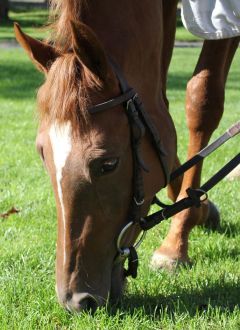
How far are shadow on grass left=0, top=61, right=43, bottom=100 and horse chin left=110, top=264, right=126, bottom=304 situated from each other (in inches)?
278

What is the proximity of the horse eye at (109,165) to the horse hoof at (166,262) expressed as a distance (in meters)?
0.99

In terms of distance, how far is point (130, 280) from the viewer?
303cm

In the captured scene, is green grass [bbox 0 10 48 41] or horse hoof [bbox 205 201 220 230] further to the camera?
green grass [bbox 0 10 48 41]

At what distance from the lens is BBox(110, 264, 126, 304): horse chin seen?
8.47 feet

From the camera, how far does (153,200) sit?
277 cm

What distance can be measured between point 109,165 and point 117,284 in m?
0.51

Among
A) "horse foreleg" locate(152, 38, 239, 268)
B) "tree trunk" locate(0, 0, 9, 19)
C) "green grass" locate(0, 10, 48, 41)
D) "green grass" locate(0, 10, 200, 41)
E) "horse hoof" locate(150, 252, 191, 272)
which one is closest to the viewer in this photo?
"horse hoof" locate(150, 252, 191, 272)

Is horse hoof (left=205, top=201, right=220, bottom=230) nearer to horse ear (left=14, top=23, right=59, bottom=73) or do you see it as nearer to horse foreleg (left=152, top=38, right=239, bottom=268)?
horse foreleg (left=152, top=38, right=239, bottom=268)

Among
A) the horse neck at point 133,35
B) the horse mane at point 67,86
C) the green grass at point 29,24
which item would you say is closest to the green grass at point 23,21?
the green grass at point 29,24

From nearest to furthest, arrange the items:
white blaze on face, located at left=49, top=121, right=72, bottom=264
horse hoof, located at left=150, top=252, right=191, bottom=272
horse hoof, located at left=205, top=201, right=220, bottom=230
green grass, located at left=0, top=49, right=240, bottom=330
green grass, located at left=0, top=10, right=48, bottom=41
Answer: white blaze on face, located at left=49, top=121, right=72, bottom=264 → green grass, located at left=0, top=49, right=240, bottom=330 → horse hoof, located at left=150, top=252, right=191, bottom=272 → horse hoof, located at left=205, top=201, right=220, bottom=230 → green grass, located at left=0, top=10, right=48, bottom=41

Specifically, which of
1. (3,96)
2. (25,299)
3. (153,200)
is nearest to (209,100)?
(153,200)

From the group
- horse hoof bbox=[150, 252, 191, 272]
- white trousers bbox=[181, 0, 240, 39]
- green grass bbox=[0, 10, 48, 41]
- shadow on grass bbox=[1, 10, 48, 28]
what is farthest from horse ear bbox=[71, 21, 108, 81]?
shadow on grass bbox=[1, 10, 48, 28]

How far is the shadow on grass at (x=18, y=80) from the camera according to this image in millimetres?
10805

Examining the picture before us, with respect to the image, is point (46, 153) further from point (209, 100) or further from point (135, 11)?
point (209, 100)
